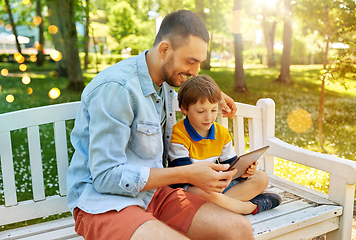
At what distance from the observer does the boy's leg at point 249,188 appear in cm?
223

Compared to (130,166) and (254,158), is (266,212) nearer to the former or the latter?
(254,158)

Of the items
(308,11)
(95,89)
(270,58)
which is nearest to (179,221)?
(95,89)

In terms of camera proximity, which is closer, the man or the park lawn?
the man

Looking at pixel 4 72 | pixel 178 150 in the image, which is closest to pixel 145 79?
pixel 178 150

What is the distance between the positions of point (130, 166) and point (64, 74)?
14.3 metres

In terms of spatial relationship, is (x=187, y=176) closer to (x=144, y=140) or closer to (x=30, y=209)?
(x=144, y=140)

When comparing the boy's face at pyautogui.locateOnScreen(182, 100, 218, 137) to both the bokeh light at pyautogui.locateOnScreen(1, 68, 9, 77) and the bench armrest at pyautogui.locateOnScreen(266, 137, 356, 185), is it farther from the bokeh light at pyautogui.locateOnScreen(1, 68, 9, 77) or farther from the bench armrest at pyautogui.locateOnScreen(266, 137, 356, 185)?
the bokeh light at pyautogui.locateOnScreen(1, 68, 9, 77)

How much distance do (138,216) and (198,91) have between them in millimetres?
962

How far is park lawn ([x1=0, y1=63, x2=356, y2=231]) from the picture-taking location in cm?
475

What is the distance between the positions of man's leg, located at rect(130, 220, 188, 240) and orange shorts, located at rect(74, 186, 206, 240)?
26 millimetres

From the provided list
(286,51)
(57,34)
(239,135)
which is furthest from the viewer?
(286,51)

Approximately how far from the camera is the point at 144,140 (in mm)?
1872

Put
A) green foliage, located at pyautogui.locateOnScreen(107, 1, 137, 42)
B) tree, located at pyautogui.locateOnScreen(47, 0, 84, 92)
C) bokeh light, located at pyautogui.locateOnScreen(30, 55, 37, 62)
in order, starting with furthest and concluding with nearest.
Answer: green foliage, located at pyautogui.locateOnScreen(107, 1, 137, 42)
bokeh light, located at pyautogui.locateOnScreen(30, 55, 37, 62)
tree, located at pyautogui.locateOnScreen(47, 0, 84, 92)

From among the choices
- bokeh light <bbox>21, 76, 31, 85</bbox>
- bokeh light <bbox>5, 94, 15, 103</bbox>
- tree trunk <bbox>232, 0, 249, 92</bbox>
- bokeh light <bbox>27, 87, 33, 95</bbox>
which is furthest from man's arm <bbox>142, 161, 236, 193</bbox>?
bokeh light <bbox>21, 76, 31, 85</bbox>
